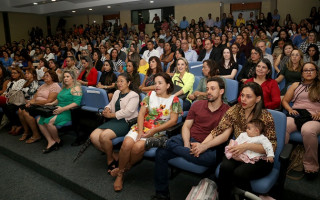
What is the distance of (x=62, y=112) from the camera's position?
10.6 ft

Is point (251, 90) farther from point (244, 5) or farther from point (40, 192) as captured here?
point (244, 5)

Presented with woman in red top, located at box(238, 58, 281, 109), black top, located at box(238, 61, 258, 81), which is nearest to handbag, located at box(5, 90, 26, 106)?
black top, located at box(238, 61, 258, 81)

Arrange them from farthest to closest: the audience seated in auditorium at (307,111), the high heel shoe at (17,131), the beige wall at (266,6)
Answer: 1. the beige wall at (266,6)
2. the high heel shoe at (17,131)
3. the audience seated in auditorium at (307,111)

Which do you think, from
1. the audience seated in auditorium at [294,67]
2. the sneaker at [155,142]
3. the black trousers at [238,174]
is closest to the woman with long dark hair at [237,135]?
the black trousers at [238,174]

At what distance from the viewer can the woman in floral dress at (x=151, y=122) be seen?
7.38 feet

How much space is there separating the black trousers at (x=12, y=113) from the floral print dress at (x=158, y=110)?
244 centimetres

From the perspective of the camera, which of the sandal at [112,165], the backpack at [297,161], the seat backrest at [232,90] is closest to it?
the backpack at [297,161]

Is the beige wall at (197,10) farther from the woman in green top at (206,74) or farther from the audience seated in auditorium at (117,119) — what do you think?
the audience seated in auditorium at (117,119)

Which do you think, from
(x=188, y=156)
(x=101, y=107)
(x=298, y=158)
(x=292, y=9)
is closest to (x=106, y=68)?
(x=101, y=107)

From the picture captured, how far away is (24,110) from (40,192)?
153 cm

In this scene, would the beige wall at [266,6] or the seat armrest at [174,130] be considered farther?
the beige wall at [266,6]

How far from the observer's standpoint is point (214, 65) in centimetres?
318

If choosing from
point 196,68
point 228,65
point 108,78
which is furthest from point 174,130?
point 108,78

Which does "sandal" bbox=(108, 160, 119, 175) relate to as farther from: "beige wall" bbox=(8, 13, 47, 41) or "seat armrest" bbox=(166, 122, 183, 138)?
"beige wall" bbox=(8, 13, 47, 41)
